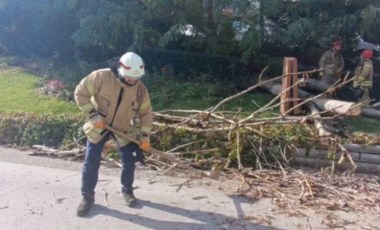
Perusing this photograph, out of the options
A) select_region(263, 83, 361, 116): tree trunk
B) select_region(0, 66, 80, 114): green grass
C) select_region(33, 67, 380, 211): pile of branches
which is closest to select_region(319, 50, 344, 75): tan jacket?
select_region(263, 83, 361, 116): tree trunk

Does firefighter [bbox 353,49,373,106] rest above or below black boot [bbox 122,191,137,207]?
above

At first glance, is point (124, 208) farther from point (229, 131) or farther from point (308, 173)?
point (308, 173)

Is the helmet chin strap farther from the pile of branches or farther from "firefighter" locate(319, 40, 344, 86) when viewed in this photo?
"firefighter" locate(319, 40, 344, 86)

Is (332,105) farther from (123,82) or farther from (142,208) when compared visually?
(123,82)

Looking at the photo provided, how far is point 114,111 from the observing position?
16.3 feet

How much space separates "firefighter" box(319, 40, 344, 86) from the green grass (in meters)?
5.23

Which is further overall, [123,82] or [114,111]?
[114,111]

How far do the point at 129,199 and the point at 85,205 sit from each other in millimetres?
497

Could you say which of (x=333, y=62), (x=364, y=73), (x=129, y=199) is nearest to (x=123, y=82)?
(x=129, y=199)

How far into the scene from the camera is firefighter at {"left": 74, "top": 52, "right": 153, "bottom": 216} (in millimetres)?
4738

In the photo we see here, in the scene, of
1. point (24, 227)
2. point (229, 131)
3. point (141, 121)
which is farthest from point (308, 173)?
point (24, 227)

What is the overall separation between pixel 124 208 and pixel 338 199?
2489mm

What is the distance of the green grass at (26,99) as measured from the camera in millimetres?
8695

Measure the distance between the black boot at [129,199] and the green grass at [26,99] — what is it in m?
3.66
